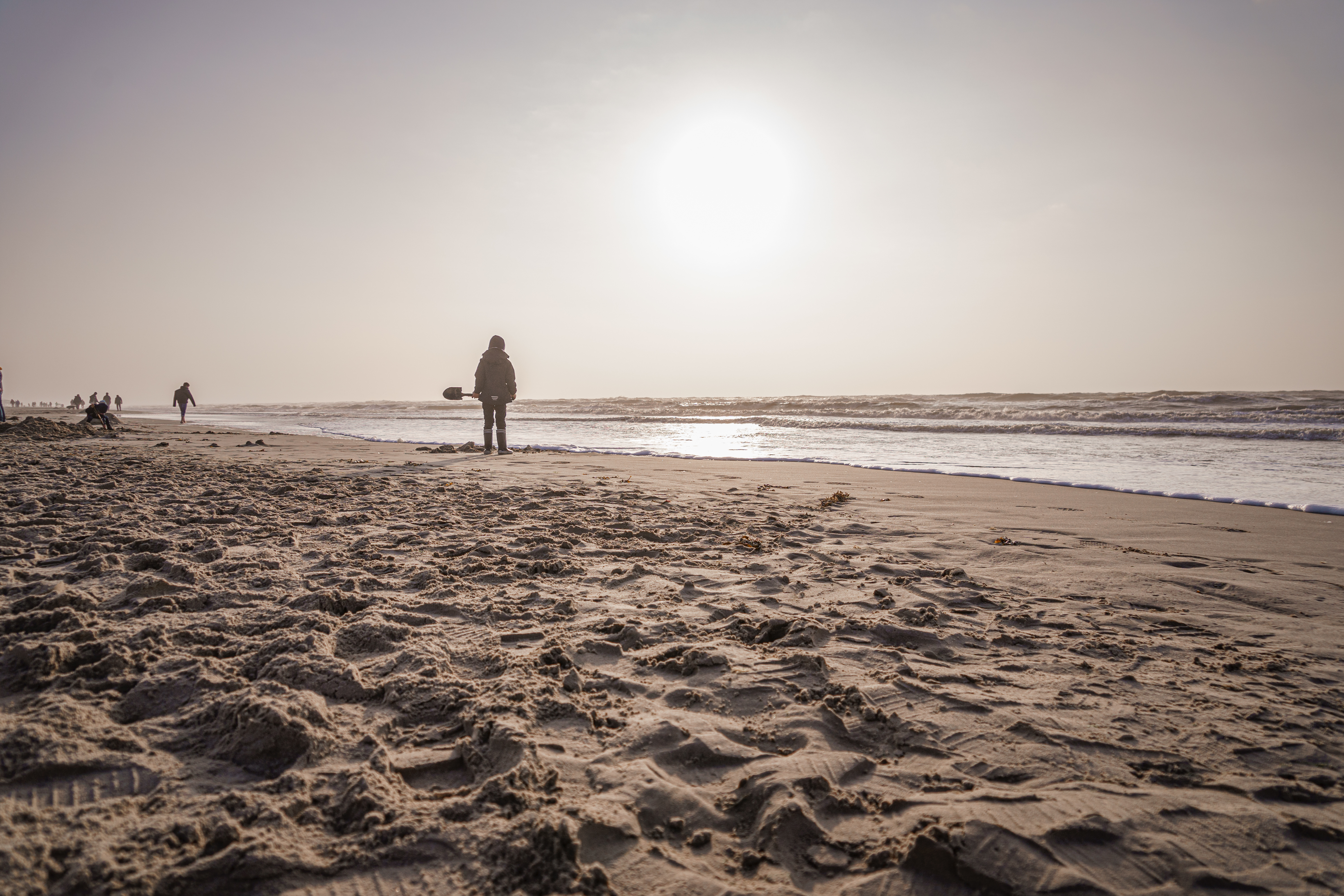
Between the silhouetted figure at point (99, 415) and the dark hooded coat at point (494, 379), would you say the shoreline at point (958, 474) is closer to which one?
the dark hooded coat at point (494, 379)

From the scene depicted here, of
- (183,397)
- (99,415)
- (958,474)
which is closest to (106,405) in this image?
(99,415)

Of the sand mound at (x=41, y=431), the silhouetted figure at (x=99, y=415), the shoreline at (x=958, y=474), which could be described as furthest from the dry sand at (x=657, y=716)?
the silhouetted figure at (x=99, y=415)

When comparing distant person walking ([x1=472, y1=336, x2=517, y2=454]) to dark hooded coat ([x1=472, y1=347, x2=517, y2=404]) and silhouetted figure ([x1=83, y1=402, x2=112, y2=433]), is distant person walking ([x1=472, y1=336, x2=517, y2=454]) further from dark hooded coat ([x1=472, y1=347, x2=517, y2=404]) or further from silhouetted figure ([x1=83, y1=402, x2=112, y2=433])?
silhouetted figure ([x1=83, y1=402, x2=112, y2=433])

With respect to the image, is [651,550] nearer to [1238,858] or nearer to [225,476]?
[1238,858]

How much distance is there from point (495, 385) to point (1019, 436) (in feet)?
44.4

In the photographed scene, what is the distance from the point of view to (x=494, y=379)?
11477 mm

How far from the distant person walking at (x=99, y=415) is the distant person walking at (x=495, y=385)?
1161 centimetres

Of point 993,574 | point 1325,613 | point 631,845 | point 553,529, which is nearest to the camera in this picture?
point 631,845

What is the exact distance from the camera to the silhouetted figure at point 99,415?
51.1 feet

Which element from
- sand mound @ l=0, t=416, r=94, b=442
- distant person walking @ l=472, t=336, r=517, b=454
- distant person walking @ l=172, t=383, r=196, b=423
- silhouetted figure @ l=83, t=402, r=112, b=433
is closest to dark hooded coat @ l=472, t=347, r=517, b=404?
distant person walking @ l=472, t=336, r=517, b=454

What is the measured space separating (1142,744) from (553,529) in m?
3.72

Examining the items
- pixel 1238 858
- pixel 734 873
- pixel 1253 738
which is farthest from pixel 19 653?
pixel 1253 738

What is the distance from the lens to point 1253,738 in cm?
196

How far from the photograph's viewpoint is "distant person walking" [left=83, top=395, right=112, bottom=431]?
51.1 feet
